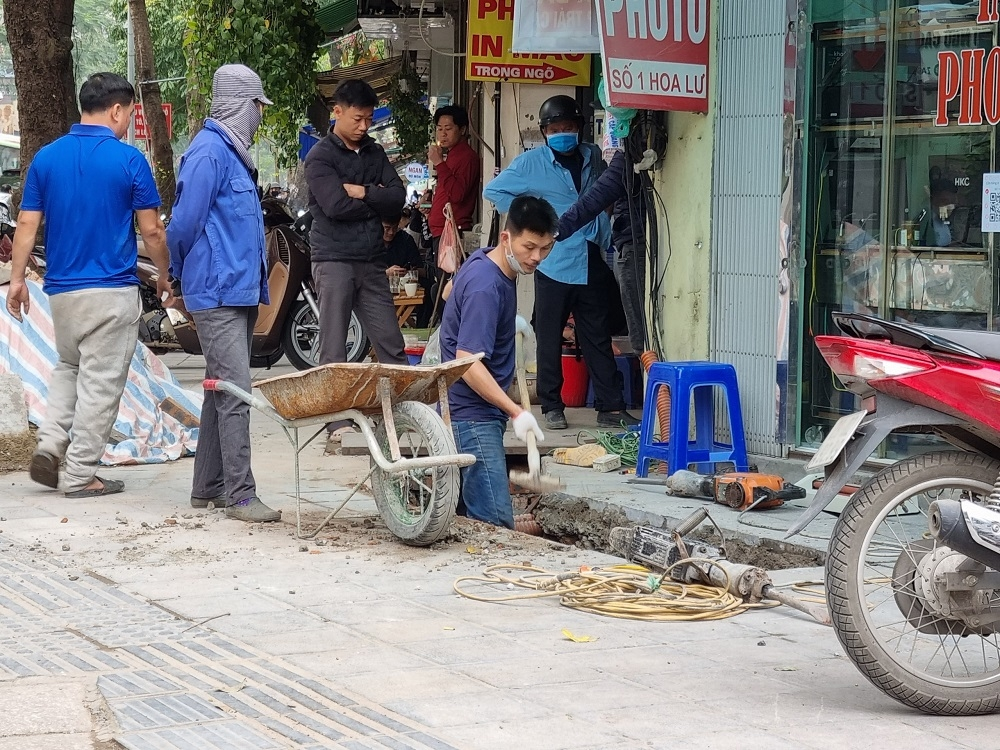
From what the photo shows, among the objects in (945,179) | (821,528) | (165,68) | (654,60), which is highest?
(165,68)

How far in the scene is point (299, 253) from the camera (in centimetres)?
1294

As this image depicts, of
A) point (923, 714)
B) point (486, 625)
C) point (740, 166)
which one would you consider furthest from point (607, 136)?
point (923, 714)

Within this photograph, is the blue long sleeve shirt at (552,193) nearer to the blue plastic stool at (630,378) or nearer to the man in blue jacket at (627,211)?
the man in blue jacket at (627,211)

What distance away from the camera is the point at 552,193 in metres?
9.86

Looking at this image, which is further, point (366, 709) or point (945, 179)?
point (945, 179)

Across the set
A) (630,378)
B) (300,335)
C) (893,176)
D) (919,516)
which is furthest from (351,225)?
(919,516)

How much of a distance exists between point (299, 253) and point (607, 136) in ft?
10.6

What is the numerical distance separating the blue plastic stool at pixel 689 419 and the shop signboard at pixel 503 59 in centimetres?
382

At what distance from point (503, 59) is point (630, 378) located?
2.68 metres

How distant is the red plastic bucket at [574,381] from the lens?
1059 cm

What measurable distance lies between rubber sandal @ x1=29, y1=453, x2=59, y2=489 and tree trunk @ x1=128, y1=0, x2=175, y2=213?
15.6 m

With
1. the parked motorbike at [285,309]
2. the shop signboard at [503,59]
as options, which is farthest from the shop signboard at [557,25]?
the parked motorbike at [285,309]

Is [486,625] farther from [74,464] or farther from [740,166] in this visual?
[740,166]

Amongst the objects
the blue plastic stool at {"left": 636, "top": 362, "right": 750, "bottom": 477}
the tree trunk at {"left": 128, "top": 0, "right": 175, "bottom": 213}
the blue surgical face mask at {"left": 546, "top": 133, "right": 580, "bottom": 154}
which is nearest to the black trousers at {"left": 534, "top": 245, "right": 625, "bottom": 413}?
the blue surgical face mask at {"left": 546, "top": 133, "right": 580, "bottom": 154}
